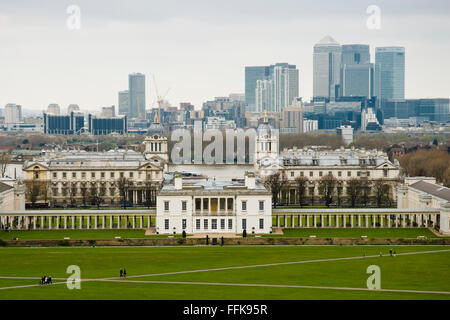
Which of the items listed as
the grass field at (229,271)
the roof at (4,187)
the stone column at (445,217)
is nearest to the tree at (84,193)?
the roof at (4,187)

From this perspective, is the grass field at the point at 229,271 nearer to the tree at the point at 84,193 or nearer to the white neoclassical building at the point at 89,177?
the tree at the point at 84,193

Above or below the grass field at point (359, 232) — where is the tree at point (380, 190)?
above

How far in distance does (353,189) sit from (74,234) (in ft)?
99.2

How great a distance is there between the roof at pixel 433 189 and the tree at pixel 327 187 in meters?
7.46

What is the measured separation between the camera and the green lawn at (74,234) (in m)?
63.2

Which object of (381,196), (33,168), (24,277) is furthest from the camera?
(33,168)

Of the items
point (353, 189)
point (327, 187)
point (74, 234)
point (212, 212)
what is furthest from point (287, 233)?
point (327, 187)

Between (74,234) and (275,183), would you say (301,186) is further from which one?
(74,234)
